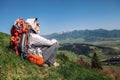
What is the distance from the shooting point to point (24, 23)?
48.4 feet

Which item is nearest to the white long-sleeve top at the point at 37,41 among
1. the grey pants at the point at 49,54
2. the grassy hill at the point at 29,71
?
the grey pants at the point at 49,54

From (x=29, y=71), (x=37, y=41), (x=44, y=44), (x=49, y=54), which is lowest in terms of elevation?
(x=29, y=71)

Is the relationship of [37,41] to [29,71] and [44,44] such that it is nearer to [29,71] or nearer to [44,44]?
[44,44]

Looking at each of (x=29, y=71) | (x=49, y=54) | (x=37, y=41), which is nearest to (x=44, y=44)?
(x=37, y=41)

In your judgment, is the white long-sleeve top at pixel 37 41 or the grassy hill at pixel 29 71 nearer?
the grassy hill at pixel 29 71

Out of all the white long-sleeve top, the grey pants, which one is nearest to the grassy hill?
the grey pants

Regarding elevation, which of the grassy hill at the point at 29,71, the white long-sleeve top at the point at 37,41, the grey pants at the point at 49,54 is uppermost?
the white long-sleeve top at the point at 37,41

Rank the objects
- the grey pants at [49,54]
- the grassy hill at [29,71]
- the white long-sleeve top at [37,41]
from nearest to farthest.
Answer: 1. the grassy hill at [29,71]
2. the grey pants at [49,54]
3. the white long-sleeve top at [37,41]

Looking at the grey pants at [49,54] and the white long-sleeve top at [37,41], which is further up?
the white long-sleeve top at [37,41]

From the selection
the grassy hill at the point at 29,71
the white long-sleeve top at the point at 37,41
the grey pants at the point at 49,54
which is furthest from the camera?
the white long-sleeve top at the point at 37,41

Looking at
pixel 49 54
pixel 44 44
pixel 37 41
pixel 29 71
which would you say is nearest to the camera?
pixel 29 71

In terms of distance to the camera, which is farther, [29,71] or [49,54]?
[49,54]

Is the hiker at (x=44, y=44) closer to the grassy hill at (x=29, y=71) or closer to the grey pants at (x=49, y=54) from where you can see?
the grey pants at (x=49, y=54)

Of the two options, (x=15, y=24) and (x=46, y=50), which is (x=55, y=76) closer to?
(x=46, y=50)
